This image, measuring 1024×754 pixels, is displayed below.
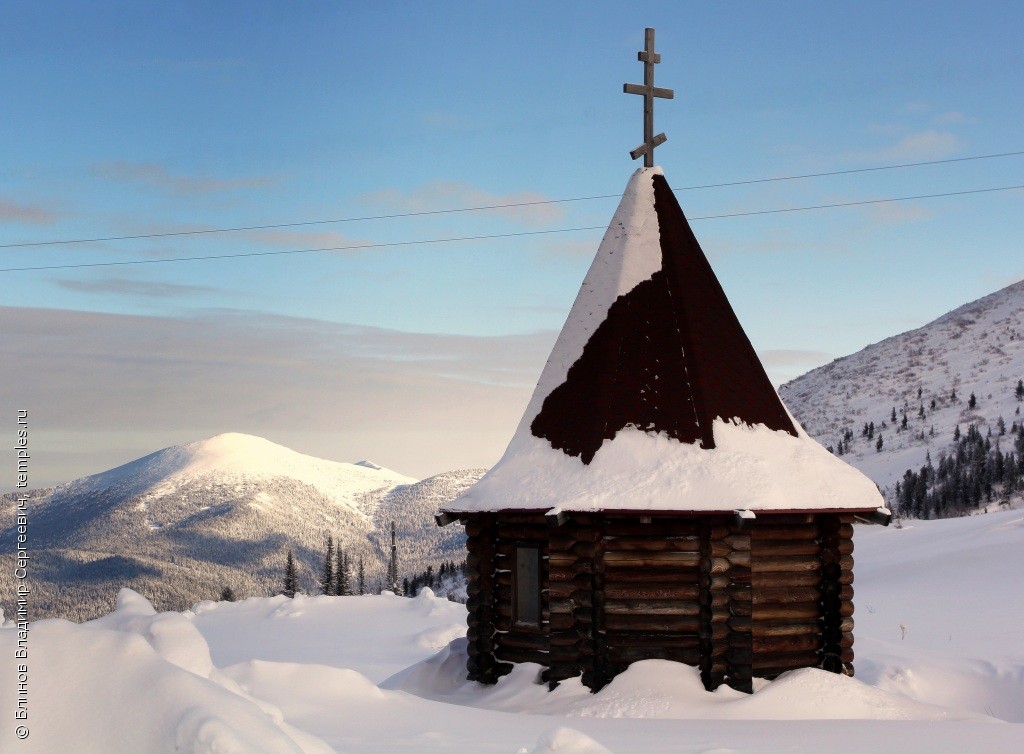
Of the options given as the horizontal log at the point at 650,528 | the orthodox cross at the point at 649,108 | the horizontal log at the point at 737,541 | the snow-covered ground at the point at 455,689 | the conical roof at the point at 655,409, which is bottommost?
the snow-covered ground at the point at 455,689

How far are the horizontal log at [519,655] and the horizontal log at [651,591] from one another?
1339mm

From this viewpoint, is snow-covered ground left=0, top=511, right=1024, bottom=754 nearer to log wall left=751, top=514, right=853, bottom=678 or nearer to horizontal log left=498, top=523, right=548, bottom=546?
log wall left=751, top=514, right=853, bottom=678

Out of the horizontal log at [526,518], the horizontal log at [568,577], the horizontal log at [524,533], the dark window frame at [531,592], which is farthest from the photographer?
the dark window frame at [531,592]

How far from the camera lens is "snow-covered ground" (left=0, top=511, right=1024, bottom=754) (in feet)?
18.6

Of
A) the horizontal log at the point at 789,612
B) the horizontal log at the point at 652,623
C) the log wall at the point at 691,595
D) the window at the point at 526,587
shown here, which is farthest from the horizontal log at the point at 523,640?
the horizontal log at the point at 789,612

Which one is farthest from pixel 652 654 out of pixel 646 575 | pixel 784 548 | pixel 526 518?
pixel 526 518

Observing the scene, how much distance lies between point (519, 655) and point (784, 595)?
11.3 ft

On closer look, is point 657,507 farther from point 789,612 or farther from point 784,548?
point 789,612

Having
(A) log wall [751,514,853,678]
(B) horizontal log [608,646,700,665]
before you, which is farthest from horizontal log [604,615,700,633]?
(A) log wall [751,514,853,678]

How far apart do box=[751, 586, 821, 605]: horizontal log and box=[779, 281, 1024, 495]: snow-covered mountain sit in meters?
50.8

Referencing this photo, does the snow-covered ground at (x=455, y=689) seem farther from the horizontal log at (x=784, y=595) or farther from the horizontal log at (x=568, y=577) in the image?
the horizontal log at (x=568, y=577)

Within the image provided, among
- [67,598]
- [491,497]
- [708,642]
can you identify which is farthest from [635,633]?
[67,598]

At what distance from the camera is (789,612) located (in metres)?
13.3

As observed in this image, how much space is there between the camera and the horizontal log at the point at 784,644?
13148 mm
